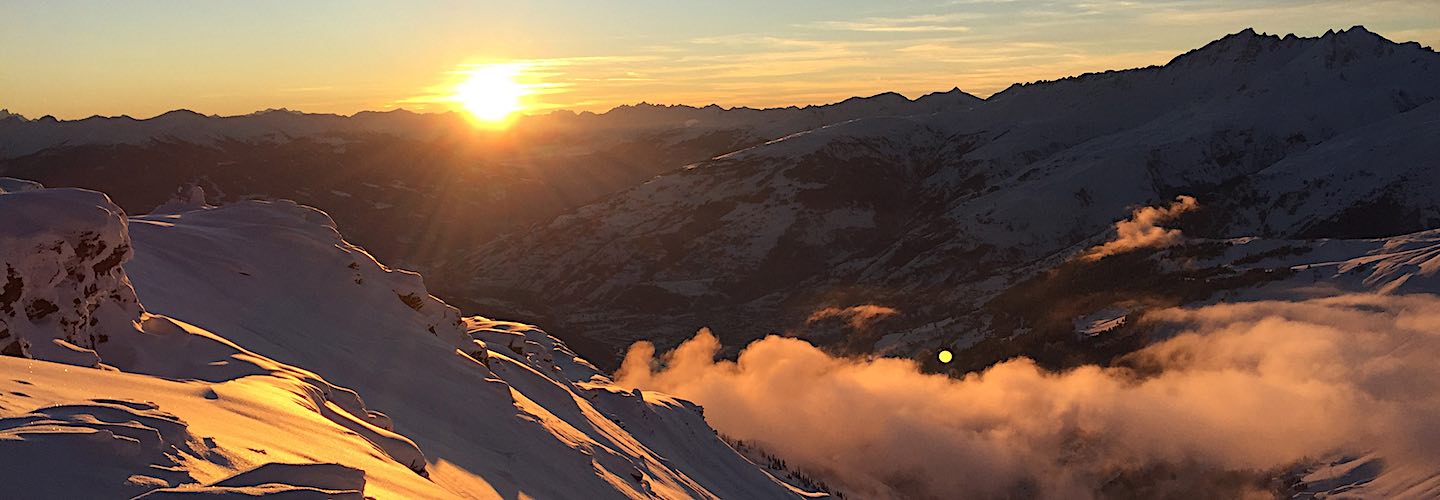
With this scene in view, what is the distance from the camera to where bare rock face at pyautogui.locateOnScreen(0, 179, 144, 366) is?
26.3 m

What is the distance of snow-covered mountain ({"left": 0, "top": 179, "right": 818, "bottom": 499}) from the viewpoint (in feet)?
54.3

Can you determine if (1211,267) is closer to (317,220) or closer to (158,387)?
(317,220)

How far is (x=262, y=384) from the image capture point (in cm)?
2759

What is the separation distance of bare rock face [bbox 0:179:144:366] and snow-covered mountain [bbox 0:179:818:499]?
45 millimetres

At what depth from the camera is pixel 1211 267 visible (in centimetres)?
19888

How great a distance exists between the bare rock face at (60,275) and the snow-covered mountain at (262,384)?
0.15 feet

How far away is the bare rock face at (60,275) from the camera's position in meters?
26.3

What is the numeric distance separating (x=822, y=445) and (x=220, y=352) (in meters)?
155

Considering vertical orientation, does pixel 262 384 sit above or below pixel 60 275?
below

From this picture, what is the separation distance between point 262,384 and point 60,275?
6.20m

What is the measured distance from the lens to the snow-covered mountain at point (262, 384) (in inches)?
651

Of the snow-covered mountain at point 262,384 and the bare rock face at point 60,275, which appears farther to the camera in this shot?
the bare rock face at point 60,275

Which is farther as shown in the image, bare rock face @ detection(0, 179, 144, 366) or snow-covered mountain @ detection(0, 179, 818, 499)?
bare rock face @ detection(0, 179, 144, 366)

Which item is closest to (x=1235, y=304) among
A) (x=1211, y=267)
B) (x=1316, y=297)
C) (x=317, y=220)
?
(x=1316, y=297)
